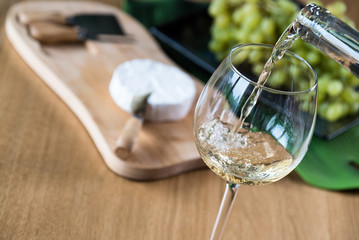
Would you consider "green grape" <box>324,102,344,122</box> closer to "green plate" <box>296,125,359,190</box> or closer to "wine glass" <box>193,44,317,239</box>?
"green plate" <box>296,125,359,190</box>

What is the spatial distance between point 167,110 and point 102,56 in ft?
0.75

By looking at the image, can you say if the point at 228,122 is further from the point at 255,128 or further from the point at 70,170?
the point at 70,170

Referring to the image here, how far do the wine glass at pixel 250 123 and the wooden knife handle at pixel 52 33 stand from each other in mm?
500

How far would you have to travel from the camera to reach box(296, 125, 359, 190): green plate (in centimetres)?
82

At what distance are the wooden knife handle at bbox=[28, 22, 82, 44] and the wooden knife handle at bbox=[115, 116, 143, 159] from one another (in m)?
0.31

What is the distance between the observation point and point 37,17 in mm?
1000

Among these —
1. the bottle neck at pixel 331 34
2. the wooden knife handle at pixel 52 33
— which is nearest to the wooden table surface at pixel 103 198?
the wooden knife handle at pixel 52 33

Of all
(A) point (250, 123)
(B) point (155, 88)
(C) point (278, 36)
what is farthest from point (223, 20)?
(A) point (250, 123)

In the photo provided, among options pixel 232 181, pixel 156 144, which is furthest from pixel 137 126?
pixel 232 181

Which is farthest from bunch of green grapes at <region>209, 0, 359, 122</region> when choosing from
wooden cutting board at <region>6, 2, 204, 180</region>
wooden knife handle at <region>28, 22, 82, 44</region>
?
wooden knife handle at <region>28, 22, 82, 44</region>

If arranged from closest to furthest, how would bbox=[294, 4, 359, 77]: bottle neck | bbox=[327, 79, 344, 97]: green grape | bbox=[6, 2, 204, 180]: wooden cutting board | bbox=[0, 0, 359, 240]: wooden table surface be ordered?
bbox=[294, 4, 359, 77]: bottle neck < bbox=[0, 0, 359, 240]: wooden table surface < bbox=[6, 2, 204, 180]: wooden cutting board < bbox=[327, 79, 344, 97]: green grape

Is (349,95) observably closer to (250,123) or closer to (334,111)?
(334,111)

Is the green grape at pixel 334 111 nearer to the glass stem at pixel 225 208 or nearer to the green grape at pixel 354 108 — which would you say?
the green grape at pixel 354 108

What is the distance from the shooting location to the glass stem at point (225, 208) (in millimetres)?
604
